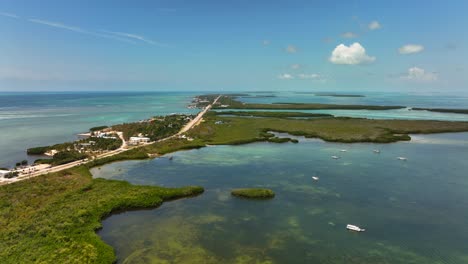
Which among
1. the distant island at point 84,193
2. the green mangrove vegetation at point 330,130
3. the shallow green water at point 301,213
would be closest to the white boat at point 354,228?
the shallow green water at point 301,213

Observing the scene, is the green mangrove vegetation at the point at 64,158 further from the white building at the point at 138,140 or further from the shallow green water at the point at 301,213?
the white building at the point at 138,140

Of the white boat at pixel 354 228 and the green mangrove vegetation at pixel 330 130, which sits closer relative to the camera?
the white boat at pixel 354 228

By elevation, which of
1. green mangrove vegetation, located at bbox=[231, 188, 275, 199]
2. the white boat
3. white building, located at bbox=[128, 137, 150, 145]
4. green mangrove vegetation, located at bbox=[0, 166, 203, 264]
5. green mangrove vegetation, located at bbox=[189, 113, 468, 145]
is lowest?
green mangrove vegetation, located at bbox=[0, 166, 203, 264]

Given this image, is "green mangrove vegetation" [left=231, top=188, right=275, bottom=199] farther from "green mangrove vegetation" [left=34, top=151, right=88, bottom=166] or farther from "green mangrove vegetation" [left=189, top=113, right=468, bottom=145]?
"green mangrove vegetation" [left=34, top=151, right=88, bottom=166]

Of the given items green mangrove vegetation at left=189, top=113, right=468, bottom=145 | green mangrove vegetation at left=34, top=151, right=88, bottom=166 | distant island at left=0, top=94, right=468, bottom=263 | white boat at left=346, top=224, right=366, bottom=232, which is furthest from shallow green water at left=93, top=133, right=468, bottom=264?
green mangrove vegetation at left=189, top=113, right=468, bottom=145

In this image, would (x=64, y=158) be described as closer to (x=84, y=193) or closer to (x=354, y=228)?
(x=84, y=193)

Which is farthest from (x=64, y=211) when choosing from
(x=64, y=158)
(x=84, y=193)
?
(x=64, y=158)

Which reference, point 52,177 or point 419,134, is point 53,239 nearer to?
point 52,177
